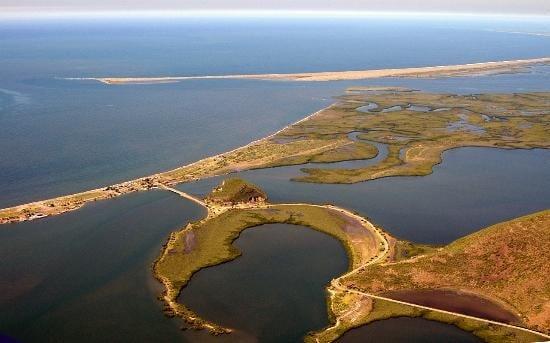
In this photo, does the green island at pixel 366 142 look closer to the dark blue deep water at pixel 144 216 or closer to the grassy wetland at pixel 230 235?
the dark blue deep water at pixel 144 216

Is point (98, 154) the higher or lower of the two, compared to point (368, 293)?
higher

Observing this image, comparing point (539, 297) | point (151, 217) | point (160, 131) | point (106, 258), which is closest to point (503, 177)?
point (539, 297)

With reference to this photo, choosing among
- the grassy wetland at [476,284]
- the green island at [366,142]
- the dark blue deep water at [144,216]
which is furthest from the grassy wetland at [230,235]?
the green island at [366,142]

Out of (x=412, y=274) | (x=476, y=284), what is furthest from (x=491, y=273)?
(x=412, y=274)

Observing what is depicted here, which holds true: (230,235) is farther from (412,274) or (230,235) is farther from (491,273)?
(491,273)

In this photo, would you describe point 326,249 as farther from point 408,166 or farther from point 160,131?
point 160,131

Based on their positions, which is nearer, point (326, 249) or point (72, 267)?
point (72, 267)
